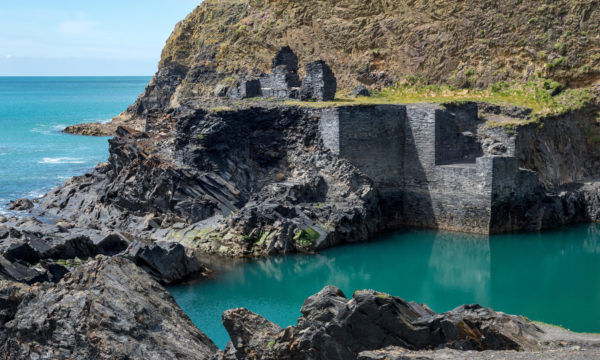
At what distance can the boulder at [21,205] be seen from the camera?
3144 cm

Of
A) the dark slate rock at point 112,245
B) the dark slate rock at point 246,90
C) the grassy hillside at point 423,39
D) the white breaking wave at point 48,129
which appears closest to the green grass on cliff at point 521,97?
the grassy hillside at point 423,39

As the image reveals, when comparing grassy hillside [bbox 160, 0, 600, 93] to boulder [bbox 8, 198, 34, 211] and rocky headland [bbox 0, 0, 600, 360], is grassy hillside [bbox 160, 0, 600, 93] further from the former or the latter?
boulder [bbox 8, 198, 34, 211]

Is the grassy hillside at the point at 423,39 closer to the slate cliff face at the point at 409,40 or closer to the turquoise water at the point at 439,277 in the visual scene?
the slate cliff face at the point at 409,40

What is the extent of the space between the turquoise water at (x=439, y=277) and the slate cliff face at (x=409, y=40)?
10.7 meters

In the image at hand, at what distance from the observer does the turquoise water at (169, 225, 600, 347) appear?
773 inches

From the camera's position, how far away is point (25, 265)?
1917 cm

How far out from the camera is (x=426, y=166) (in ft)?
89.8

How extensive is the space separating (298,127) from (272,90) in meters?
4.71

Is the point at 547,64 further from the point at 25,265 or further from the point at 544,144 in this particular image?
the point at 25,265

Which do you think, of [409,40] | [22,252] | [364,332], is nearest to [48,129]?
[409,40]

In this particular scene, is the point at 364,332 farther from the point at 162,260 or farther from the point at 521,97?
the point at 521,97

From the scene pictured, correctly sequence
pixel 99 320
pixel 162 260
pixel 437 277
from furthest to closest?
pixel 437 277 → pixel 162 260 → pixel 99 320

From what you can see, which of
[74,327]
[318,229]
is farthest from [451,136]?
[74,327]

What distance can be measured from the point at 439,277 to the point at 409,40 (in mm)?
20894
